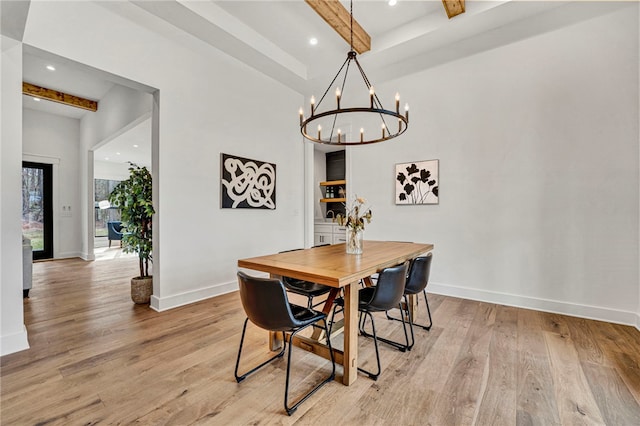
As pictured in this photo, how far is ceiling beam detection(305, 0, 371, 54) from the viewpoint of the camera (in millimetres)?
2939

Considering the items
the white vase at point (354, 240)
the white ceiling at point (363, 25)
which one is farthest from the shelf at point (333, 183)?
the white vase at point (354, 240)

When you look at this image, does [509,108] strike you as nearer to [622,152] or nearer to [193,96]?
[622,152]

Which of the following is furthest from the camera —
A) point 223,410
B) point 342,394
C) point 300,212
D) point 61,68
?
point 300,212

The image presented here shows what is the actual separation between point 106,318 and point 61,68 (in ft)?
13.7

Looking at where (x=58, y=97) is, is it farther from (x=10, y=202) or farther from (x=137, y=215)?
(x=10, y=202)

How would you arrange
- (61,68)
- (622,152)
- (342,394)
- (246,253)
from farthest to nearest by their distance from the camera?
(61,68)
(246,253)
(622,152)
(342,394)

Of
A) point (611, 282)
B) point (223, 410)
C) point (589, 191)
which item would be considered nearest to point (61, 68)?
point (223, 410)

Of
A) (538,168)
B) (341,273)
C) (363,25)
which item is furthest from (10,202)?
(538,168)

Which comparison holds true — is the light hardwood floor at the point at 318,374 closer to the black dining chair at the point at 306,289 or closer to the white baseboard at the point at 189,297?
the white baseboard at the point at 189,297

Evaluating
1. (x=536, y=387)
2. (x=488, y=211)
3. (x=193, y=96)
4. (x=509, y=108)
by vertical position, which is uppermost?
(x=193, y=96)

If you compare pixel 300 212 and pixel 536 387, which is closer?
pixel 536 387

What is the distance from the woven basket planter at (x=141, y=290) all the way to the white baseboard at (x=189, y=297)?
16 cm

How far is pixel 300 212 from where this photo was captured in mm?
5102

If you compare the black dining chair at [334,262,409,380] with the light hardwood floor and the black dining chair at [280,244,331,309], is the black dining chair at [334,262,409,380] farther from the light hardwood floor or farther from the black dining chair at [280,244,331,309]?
the black dining chair at [280,244,331,309]
